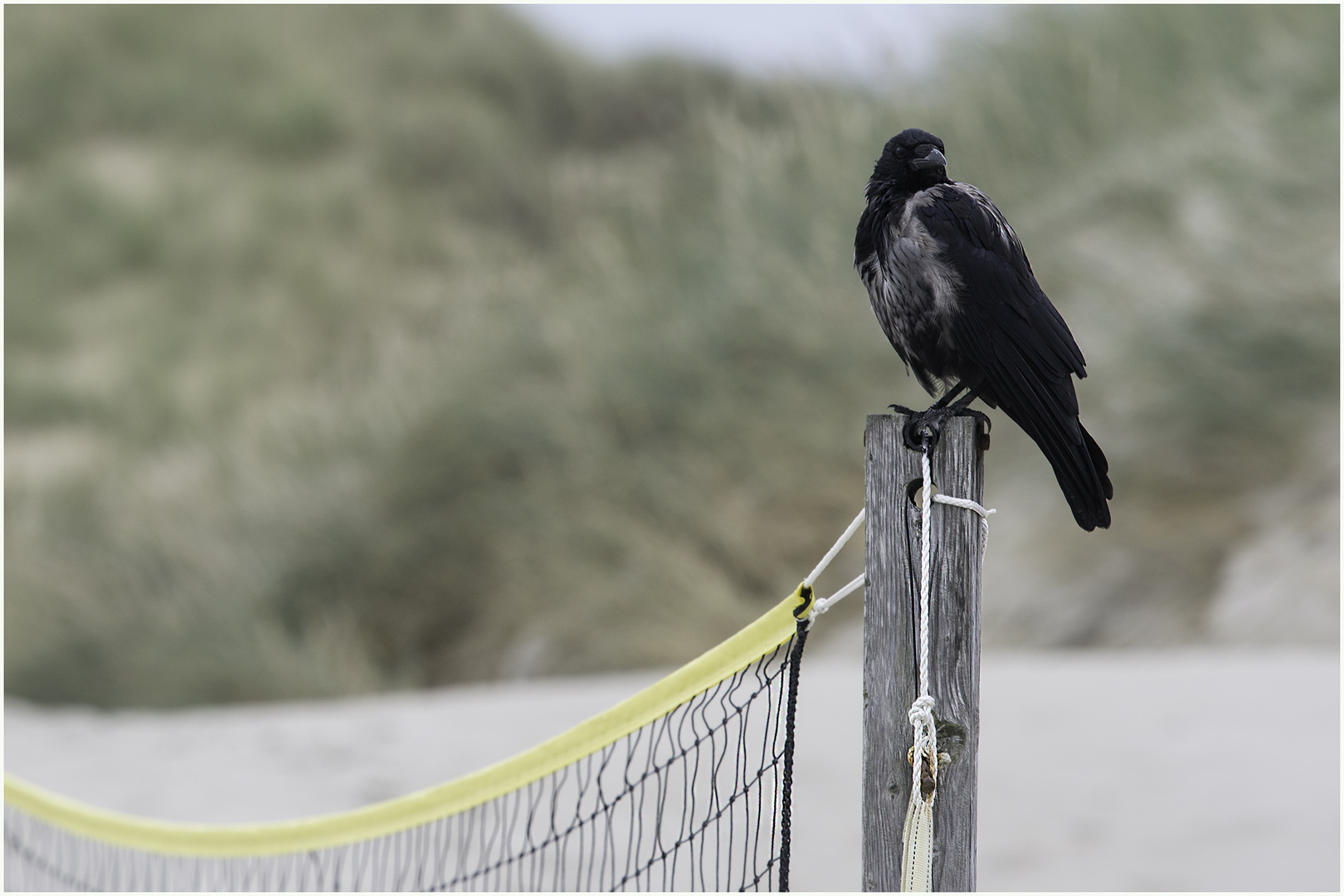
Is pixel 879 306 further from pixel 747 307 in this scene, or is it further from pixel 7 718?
pixel 7 718

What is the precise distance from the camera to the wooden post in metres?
1.49

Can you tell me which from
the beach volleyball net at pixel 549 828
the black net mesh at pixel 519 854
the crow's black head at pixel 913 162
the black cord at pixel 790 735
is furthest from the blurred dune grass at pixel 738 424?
the crow's black head at pixel 913 162

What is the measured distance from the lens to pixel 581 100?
19031mm

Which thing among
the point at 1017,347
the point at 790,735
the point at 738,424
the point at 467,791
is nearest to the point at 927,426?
the point at 1017,347

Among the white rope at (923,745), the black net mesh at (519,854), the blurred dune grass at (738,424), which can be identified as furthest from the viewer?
the blurred dune grass at (738,424)

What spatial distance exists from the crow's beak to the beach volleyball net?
53cm

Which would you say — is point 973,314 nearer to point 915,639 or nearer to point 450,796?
point 915,639

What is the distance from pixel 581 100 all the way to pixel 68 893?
1735 centimetres

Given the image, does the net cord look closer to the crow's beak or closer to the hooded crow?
the hooded crow

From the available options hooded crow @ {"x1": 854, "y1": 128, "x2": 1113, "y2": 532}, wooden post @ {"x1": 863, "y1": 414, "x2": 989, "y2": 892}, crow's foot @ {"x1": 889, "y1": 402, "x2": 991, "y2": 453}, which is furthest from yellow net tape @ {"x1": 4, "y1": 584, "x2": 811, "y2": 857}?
hooded crow @ {"x1": 854, "y1": 128, "x2": 1113, "y2": 532}

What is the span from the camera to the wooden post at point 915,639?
149 cm

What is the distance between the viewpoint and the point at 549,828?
3633 millimetres

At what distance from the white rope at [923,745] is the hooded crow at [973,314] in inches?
3.7

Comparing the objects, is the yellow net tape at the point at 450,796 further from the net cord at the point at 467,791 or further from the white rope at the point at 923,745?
the white rope at the point at 923,745
